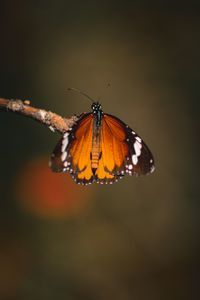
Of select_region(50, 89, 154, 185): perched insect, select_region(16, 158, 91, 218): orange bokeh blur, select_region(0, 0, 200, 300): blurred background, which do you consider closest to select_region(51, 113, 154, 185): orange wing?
select_region(50, 89, 154, 185): perched insect

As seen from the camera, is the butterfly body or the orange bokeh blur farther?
the orange bokeh blur

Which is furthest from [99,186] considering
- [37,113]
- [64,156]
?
[37,113]

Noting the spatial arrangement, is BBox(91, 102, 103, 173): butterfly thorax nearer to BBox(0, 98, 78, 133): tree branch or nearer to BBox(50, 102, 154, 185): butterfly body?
BBox(50, 102, 154, 185): butterfly body

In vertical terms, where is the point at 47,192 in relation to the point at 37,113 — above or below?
above

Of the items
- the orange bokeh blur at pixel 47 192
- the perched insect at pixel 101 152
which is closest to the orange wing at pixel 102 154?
the perched insect at pixel 101 152

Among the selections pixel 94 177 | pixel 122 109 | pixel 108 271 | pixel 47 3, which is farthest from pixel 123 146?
pixel 47 3

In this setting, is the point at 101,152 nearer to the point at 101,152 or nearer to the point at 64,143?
the point at 101,152

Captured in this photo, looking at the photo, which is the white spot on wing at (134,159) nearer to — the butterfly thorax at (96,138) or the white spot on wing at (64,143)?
the butterfly thorax at (96,138)
